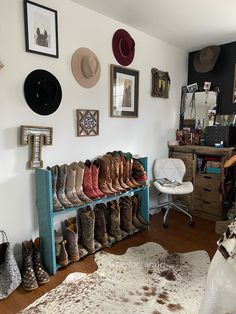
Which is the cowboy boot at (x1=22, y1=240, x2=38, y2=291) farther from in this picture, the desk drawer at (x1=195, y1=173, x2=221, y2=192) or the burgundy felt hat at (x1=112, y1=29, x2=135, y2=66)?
the desk drawer at (x1=195, y1=173, x2=221, y2=192)

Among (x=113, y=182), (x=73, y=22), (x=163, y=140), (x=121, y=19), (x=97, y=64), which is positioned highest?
(x=121, y=19)

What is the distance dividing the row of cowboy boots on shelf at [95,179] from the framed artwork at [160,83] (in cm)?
106

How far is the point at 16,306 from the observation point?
1.64 metres

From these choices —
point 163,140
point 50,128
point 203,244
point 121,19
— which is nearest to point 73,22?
point 121,19

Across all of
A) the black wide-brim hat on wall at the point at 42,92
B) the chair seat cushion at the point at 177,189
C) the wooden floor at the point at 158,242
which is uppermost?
the black wide-brim hat on wall at the point at 42,92

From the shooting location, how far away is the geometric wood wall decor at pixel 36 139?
1946mm

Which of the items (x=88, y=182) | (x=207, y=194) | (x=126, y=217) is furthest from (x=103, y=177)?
(x=207, y=194)

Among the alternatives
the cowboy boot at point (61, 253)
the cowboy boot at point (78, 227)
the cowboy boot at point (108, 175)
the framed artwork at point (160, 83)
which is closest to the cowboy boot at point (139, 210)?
the cowboy boot at point (108, 175)

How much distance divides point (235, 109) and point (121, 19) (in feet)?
6.06

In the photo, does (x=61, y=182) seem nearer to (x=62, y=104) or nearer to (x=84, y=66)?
(x=62, y=104)

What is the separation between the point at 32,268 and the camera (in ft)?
6.10

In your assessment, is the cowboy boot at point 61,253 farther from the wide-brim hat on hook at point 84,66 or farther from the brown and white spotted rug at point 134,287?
the wide-brim hat on hook at point 84,66

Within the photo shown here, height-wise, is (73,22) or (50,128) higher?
(73,22)

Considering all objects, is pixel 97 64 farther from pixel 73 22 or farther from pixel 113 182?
pixel 113 182
